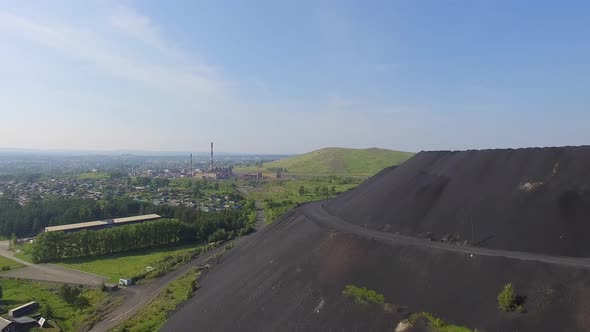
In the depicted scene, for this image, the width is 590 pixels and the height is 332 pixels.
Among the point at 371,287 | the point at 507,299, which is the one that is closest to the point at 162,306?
the point at 371,287

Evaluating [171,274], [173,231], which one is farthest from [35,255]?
[171,274]

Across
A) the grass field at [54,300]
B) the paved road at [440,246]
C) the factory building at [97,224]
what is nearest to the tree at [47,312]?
the grass field at [54,300]

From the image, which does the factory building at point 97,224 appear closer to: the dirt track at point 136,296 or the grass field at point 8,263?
the grass field at point 8,263

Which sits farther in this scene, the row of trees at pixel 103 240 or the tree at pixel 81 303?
the row of trees at pixel 103 240

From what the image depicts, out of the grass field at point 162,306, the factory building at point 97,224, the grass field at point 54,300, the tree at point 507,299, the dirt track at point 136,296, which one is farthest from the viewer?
the factory building at point 97,224

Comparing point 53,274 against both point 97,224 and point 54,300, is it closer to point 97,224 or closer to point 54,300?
point 54,300

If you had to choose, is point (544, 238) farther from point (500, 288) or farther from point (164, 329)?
point (164, 329)
